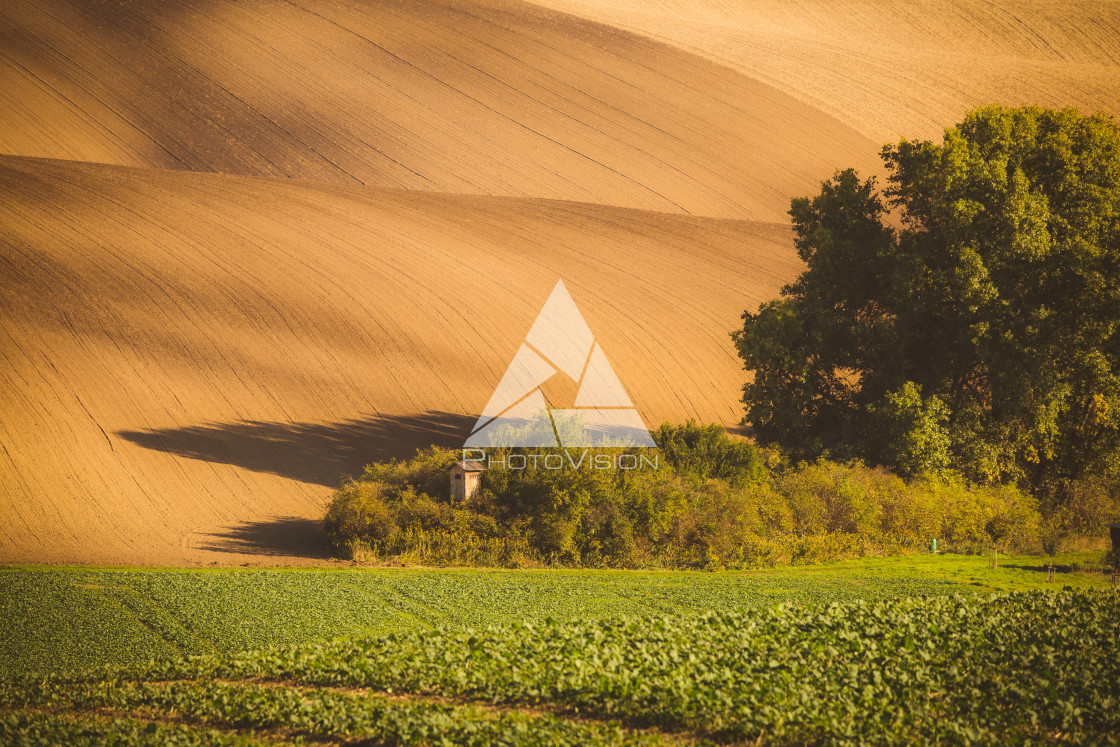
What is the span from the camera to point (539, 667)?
41.0 ft

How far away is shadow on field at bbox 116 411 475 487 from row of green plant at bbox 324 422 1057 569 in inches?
177

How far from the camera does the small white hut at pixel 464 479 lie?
24359 mm

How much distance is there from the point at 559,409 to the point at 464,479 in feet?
16.8

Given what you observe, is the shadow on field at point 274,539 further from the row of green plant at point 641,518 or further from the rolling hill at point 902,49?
the rolling hill at point 902,49

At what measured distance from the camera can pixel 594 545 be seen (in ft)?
77.8

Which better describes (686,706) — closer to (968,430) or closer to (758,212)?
(968,430)

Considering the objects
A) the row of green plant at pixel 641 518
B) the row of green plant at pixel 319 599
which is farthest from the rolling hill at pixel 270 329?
the row of green plant at pixel 319 599

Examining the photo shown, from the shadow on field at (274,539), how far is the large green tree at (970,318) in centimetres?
1721

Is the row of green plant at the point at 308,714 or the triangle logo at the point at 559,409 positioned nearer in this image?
the row of green plant at the point at 308,714

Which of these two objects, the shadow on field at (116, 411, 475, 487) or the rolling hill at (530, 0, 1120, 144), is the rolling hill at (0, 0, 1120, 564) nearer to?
the shadow on field at (116, 411, 475, 487)

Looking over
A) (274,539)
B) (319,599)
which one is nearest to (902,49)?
(274,539)

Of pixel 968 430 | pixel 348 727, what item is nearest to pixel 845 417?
pixel 968 430

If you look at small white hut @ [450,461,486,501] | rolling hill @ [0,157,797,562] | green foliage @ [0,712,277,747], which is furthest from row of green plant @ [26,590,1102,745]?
rolling hill @ [0,157,797,562]

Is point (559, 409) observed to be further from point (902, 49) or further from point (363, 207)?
point (902, 49)
